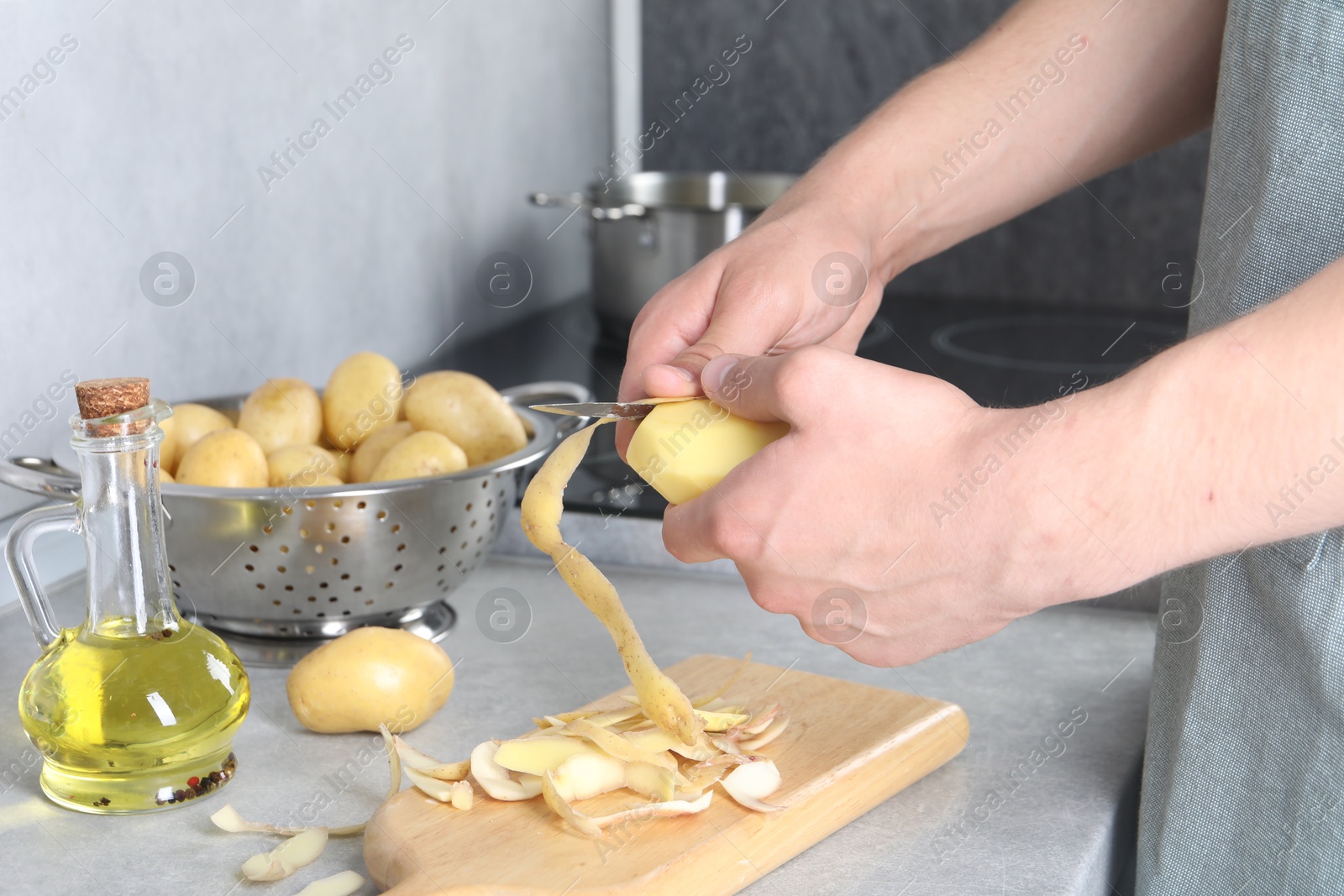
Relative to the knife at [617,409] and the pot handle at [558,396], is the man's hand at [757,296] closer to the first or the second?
the knife at [617,409]

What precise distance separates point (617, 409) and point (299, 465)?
1.02 ft

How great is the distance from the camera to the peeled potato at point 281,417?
98cm

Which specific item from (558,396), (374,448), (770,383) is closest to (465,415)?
(374,448)

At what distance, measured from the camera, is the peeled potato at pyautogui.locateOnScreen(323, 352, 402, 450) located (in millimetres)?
1017

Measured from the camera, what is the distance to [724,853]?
2.14 ft

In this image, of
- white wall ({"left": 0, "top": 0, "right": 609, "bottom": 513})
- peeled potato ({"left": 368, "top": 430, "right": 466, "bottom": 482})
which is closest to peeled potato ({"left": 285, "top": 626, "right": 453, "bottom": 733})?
peeled potato ({"left": 368, "top": 430, "right": 466, "bottom": 482})

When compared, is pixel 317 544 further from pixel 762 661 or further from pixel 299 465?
pixel 762 661

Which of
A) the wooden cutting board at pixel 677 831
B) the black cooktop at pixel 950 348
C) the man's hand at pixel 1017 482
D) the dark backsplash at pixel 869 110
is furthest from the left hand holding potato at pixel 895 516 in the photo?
the dark backsplash at pixel 869 110

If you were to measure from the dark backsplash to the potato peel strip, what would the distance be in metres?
1.64

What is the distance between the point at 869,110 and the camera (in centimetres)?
222

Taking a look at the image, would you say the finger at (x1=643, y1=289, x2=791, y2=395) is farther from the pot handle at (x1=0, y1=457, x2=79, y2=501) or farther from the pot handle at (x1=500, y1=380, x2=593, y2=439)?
the pot handle at (x1=0, y1=457, x2=79, y2=501)

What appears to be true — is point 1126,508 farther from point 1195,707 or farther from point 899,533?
point 1195,707

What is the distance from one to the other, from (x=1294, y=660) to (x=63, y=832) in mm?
698

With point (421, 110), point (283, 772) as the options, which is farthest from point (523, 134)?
point (283, 772)
